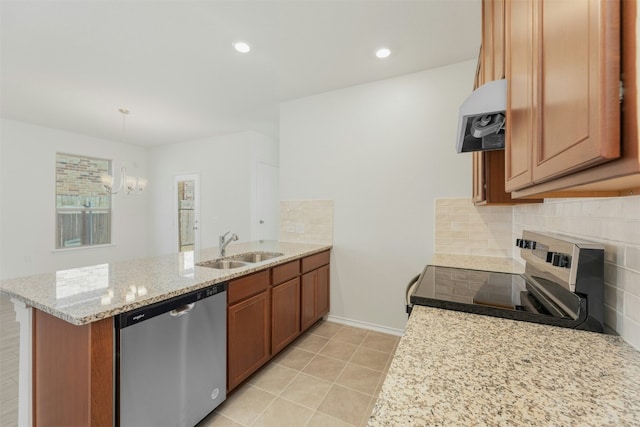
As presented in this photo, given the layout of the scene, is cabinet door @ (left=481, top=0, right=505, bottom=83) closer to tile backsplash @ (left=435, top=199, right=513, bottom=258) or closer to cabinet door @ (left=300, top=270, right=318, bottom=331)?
tile backsplash @ (left=435, top=199, right=513, bottom=258)

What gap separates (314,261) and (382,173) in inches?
47.1

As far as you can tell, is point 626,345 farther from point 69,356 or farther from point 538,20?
point 69,356

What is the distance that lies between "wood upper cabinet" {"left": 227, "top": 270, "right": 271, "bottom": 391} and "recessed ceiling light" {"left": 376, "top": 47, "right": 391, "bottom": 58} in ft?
7.15

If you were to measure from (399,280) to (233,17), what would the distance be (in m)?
2.76

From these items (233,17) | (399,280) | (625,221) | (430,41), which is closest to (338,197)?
(399,280)

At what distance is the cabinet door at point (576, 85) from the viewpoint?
39 cm

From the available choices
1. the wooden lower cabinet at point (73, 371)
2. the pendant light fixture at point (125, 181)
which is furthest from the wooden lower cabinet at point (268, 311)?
the pendant light fixture at point (125, 181)

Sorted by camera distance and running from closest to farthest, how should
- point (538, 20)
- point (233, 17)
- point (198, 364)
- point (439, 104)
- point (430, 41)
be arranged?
point (538, 20) < point (198, 364) < point (233, 17) < point (430, 41) < point (439, 104)

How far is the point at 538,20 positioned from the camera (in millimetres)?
657

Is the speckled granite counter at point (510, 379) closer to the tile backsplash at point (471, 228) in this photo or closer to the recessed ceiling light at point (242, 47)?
the tile backsplash at point (471, 228)

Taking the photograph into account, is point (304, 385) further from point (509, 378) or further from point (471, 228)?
point (471, 228)

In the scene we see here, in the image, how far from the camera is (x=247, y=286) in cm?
189

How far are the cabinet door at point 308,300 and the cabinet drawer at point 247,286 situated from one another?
614 mm

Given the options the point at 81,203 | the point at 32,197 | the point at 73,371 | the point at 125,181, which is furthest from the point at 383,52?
the point at 81,203
